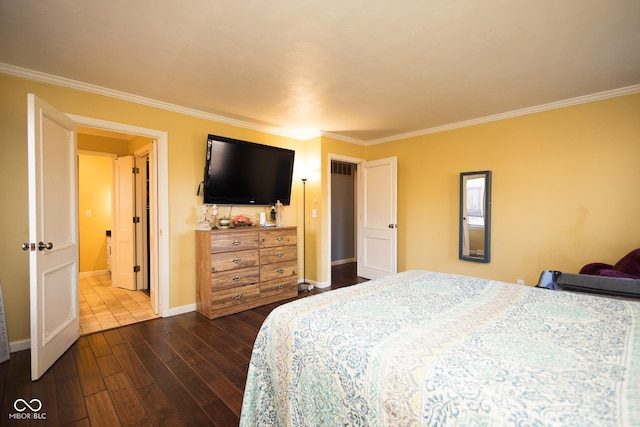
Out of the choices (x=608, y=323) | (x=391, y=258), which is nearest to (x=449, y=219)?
(x=391, y=258)

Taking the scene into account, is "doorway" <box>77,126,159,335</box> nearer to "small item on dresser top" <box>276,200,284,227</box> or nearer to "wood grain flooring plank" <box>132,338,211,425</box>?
"wood grain flooring plank" <box>132,338,211,425</box>

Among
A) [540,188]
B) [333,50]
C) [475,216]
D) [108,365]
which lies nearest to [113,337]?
[108,365]

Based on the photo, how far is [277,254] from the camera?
155 inches

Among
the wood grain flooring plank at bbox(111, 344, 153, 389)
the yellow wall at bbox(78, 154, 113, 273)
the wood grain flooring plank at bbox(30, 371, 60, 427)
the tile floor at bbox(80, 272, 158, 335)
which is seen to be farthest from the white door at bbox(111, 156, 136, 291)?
the wood grain flooring plank at bbox(30, 371, 60, 427)

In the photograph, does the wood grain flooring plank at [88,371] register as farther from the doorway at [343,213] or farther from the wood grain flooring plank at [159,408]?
the doorway at [343,213]

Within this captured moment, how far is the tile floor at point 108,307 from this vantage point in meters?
3.17

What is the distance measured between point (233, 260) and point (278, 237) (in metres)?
0.73

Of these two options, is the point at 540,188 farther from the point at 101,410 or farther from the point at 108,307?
the point at 108,307

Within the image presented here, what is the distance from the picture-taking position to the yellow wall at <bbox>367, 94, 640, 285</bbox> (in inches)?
118

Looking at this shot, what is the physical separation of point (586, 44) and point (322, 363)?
2.96 metres

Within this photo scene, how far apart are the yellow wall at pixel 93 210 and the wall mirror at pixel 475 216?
616 cm

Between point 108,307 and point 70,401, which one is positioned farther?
point 108,307

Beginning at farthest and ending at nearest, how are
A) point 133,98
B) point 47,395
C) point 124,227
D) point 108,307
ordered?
point 124,227 < point 108,307 < point 133,98 < point 47,395

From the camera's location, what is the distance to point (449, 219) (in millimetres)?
4234
